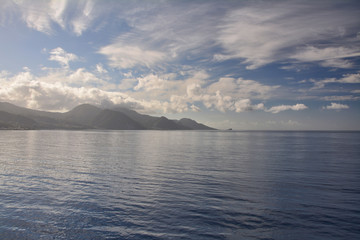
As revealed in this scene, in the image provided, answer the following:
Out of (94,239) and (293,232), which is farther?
(293,232)

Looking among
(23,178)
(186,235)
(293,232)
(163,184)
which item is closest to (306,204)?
(293,232)

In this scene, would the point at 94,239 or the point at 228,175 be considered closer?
the point at 94,239

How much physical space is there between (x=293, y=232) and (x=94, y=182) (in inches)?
996

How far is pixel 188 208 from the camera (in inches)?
816

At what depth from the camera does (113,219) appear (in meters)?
18.4

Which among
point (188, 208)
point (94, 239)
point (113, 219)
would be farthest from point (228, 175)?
point (94, 239)

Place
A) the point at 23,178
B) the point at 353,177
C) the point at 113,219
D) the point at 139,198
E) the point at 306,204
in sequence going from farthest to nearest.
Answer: the point at 353,177 < the point at 23,178 < the point at 139,198 < the point at 306,204 < the point at 113,219

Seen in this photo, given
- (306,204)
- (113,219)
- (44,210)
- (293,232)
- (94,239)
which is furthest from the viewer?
(306,204)

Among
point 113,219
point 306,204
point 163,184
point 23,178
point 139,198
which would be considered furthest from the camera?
point 23,178

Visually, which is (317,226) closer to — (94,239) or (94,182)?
(94,239)

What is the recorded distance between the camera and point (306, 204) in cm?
2217

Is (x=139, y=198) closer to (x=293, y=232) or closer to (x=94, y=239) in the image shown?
(x=94, y=239)

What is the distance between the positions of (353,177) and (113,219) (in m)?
38.2

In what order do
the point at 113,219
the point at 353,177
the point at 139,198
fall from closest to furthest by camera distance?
the point at 113,219, the point at 139,198, the point at 353,177
